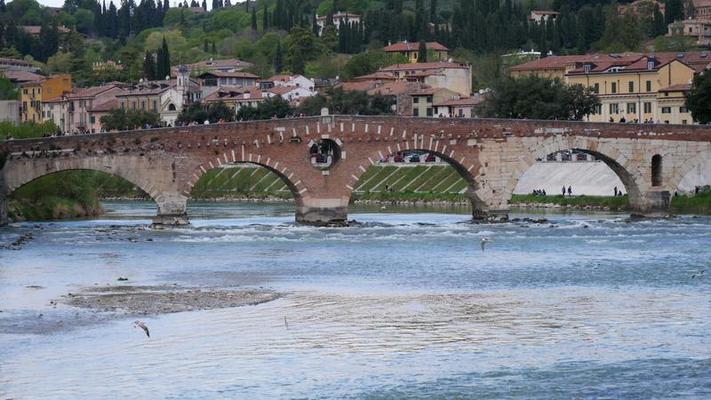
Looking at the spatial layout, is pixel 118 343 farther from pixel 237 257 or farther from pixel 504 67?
pixel 504 67

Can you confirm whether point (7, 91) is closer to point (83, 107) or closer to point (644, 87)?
point (83, 107)

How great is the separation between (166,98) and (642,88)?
180ft

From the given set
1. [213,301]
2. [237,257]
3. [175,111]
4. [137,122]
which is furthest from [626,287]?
[175,111]

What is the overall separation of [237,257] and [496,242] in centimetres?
1173

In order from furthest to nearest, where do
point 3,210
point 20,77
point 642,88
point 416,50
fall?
1. point 20,77
2. point 416,50
3. point 642,88
4. point 3,210

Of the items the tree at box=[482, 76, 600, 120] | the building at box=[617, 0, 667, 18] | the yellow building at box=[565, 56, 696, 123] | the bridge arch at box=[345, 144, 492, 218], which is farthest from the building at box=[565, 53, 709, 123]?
the building at box=[617, 0, 667, 18]

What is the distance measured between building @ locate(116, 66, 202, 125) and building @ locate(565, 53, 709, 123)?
153 feet

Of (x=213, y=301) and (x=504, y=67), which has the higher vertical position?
(x=504, y=67)

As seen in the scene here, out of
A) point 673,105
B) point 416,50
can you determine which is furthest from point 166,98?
point 673,105

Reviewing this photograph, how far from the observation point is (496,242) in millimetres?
67625

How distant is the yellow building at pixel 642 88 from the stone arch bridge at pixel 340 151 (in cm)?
3630

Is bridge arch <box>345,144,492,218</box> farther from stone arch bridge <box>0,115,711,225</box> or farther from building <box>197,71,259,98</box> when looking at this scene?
building <box>197,71,259,98</box>

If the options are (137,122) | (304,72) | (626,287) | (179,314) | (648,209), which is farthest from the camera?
(304,72)

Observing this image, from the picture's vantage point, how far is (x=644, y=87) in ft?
401
